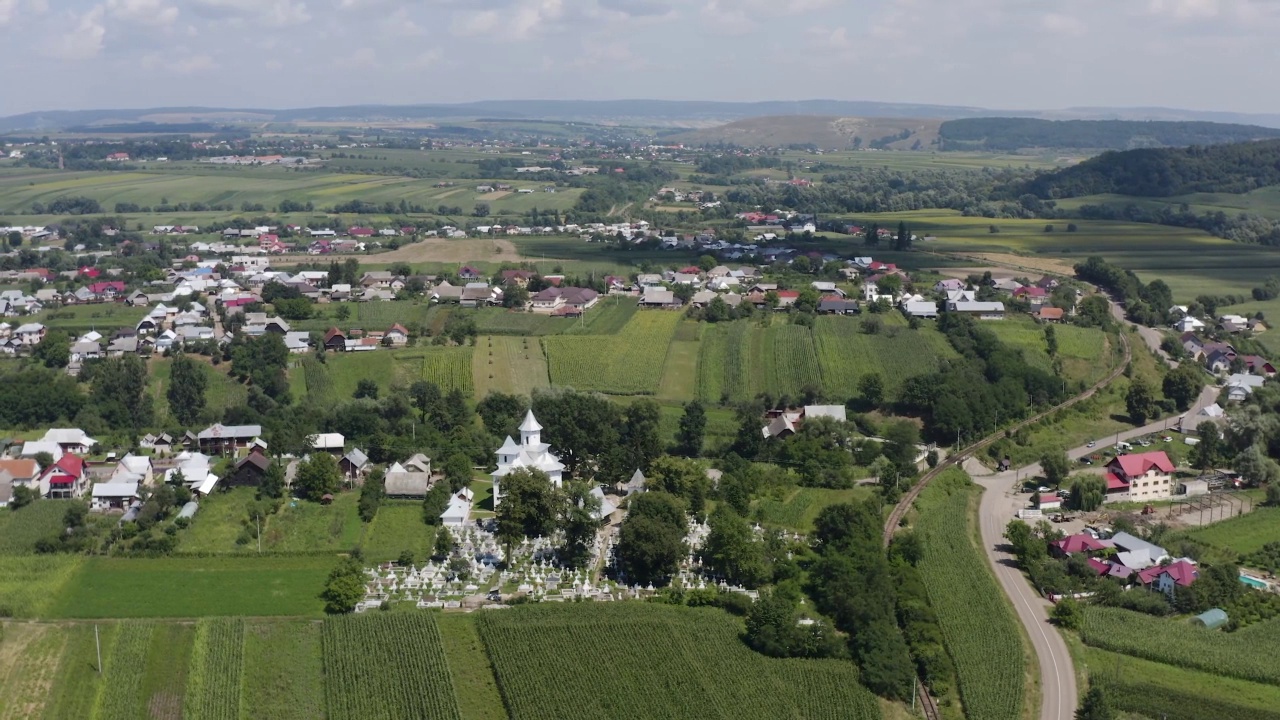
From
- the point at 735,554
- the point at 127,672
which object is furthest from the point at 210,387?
the point at 735,554

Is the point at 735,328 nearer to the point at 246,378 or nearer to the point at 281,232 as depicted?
the point at 246,378

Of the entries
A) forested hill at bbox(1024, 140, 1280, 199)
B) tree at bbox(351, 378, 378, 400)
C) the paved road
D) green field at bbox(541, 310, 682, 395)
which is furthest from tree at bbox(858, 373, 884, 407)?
forested hill at bbox(1024, 140, 1280, 199)

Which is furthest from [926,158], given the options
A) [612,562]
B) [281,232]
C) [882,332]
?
[612,562]

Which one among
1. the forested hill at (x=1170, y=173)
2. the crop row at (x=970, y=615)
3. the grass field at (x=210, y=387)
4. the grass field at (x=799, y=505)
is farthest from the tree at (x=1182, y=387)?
the forested hill at (x=1170, y=173)

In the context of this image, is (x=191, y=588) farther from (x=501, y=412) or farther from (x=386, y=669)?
(x=501, y=412)

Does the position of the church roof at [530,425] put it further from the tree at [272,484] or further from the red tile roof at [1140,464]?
the red tile roof at [1140,464]

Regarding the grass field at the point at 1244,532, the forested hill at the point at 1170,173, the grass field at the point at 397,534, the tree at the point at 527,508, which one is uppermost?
the forested hill at the point at 1170,173
